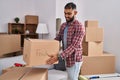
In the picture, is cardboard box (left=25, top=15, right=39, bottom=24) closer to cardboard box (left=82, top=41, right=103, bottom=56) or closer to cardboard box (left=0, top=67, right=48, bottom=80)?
cardboard box (left=82, top=41, right=103, bottom=56)

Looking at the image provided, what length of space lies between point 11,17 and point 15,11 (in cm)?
17

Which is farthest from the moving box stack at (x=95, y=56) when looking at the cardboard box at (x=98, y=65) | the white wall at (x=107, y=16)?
the white wall at (x=107, y=16)

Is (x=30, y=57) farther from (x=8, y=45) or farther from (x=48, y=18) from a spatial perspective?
(x=48, y=18)

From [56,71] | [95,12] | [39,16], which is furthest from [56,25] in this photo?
[56,71]

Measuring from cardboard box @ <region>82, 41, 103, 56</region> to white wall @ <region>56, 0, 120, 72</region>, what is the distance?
1.44ft

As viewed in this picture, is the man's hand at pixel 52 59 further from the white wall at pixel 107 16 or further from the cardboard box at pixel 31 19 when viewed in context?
the cardboard box at pixel 31 19

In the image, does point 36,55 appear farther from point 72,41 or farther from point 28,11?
point 28,11

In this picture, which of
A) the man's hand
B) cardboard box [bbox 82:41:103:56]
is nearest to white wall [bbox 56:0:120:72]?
cardboard box [bbox 82:41:103:56]

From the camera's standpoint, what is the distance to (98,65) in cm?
273

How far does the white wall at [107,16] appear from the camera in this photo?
2963 millimetres

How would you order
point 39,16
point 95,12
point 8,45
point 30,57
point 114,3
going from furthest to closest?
point 39,16, point 95,12, point 114,3, point 8,45, point 30,57

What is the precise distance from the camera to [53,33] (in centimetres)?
363

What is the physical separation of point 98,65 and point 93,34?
520 mm

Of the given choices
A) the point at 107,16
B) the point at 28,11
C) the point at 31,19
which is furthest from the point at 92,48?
the point at 28,11
